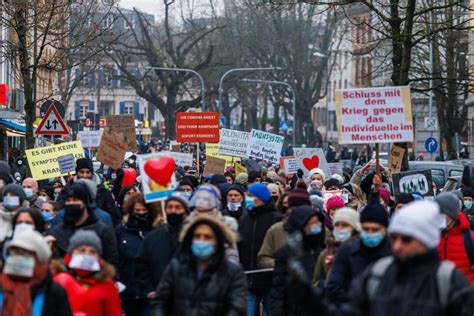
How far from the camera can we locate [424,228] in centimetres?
655

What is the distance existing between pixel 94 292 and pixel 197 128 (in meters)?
18.1

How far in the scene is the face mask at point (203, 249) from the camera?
26.8 ft

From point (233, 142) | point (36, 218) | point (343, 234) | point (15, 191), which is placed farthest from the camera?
point (233, 142)

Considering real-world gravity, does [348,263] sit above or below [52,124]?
below

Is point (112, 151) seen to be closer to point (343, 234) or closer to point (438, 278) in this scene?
point (343, 234)

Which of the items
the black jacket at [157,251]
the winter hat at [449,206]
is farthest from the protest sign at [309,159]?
the black jacket at [157,251]

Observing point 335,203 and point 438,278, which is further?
point 335,203

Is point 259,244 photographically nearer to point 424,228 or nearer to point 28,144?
point 424,228

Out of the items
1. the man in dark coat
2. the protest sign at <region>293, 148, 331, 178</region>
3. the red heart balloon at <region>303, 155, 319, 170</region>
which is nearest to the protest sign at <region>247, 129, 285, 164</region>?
the protest sign at <region>293, 148, 331, 178</region>

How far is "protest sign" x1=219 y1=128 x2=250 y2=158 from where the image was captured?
2580 centimetres

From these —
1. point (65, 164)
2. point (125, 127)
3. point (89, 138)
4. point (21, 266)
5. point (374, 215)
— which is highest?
point (125, 127)

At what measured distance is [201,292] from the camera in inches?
321

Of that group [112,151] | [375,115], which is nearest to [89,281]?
[375,115]

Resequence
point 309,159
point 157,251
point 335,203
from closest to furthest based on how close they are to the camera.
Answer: point 157,251 < point 335,203 < point 309,159
